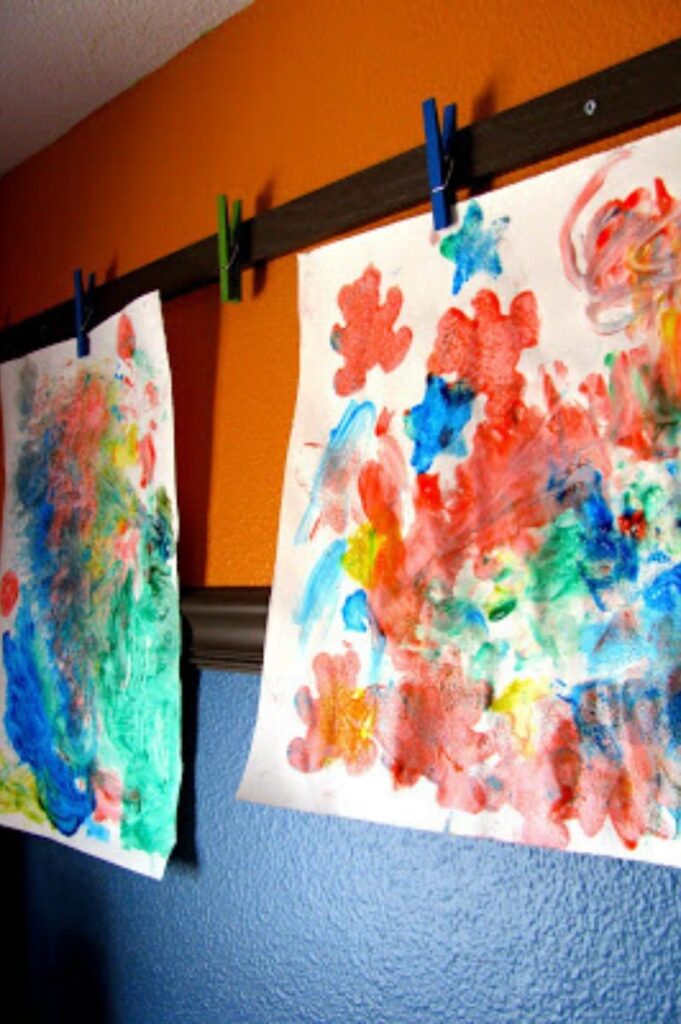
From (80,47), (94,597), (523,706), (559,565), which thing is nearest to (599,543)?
(559,565)

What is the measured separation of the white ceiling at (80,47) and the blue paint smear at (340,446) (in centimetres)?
59

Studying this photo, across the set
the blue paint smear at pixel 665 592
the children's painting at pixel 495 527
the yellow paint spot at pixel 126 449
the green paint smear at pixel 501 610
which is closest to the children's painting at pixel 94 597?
the yellow paint spot at pixel 126 449

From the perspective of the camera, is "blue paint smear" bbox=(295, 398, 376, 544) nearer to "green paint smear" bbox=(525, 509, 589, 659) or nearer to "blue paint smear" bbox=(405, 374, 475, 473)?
"blue paint smear" bbox=(405, 374, 475, 473)

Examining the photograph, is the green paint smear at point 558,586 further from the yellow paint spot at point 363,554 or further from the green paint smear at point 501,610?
the yellow paint spot at point 363,554

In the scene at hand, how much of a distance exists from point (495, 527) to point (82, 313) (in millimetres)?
784

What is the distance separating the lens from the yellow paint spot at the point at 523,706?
2.79ft

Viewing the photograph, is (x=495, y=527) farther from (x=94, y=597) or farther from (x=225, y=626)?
(x=94, y=597)

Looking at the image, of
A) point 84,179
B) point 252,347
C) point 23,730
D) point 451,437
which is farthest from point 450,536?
point 84,179

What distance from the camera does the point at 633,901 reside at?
827 millimetres

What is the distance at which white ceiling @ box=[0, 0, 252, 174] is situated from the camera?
1.27 metres

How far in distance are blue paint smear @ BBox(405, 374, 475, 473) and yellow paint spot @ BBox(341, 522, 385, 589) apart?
0.08 metres

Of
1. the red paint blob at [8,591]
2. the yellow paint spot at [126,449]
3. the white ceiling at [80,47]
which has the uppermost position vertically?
the white ceiling at [80,47]

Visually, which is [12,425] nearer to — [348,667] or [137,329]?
[137,329]

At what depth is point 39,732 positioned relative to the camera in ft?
4.76
